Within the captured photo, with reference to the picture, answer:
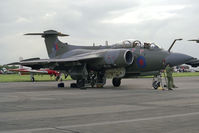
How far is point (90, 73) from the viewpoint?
2016 centimetres

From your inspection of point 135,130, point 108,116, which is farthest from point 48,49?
point 135,130

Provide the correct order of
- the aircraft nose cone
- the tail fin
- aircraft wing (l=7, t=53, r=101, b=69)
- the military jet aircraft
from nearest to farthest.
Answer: the aircraft nose cone
the military jet aircraft
aircraft wing (l=7, t=53, r=101, b=69)
the tail fin

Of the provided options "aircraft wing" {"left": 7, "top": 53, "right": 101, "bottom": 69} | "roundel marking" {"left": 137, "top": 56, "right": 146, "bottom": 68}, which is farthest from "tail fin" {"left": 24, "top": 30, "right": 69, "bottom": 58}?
"roundel marking" {"left": 137, "top": 56, "right": 146, "bottom": 68}

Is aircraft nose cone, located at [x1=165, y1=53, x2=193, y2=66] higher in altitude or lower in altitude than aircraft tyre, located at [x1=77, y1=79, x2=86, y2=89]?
higher

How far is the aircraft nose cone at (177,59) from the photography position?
17125 millimetres

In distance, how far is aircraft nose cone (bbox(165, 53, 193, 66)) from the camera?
17.1 meters

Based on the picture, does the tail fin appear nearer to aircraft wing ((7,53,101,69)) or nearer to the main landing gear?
aircraft wing ((7,53,101,69))

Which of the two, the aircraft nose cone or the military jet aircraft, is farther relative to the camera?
the military jet aircraft

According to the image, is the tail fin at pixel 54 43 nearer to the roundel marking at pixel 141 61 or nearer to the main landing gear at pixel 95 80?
the main landing gear at pixel 95 80

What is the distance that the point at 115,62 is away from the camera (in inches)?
708

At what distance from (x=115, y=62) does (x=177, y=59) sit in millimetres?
3369

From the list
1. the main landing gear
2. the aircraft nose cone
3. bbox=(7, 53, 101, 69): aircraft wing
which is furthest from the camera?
the main landing gear

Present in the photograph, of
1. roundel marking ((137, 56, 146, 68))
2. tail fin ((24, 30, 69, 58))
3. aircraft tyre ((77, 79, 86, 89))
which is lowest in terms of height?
aircraft tyre ((77, 79, 86, 89))

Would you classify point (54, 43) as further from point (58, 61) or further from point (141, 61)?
point (141, 61)
